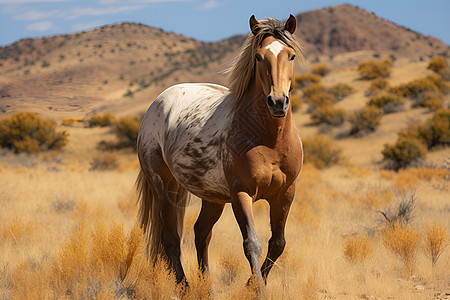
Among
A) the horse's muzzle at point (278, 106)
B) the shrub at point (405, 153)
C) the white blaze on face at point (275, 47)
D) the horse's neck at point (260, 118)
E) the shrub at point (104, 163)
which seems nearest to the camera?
the horse's muzzle at point (278, 106)

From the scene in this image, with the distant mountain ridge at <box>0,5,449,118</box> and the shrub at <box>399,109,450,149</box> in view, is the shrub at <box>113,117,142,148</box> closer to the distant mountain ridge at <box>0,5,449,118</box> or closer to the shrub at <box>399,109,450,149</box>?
the distant mountain ridge at <box>0,5,449,118</box>

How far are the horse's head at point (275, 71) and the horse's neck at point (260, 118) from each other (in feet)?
0.38

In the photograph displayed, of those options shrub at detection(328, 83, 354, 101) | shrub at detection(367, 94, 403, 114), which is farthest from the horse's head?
shrub at detection(328, 83, 354, 101)

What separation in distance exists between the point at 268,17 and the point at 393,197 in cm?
729

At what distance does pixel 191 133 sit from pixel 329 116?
24.8 m

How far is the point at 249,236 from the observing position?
3.65 metres

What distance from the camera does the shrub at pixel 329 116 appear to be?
27906 millimetres

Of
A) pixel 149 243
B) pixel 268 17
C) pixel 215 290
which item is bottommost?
pixel 215 290

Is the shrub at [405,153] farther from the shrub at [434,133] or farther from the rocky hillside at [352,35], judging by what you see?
the rocky hillside at [352,35]

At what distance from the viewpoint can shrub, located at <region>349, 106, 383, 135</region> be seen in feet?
84.1

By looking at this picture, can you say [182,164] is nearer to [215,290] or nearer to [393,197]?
[215,290]

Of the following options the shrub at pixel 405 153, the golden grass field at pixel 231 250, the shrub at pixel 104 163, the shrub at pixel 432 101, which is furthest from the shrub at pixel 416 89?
the shrub at pixel 104 163

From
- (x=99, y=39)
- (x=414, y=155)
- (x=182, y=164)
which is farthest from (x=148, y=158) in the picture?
(x=414, y=155)

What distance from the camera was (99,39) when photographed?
10.2m
